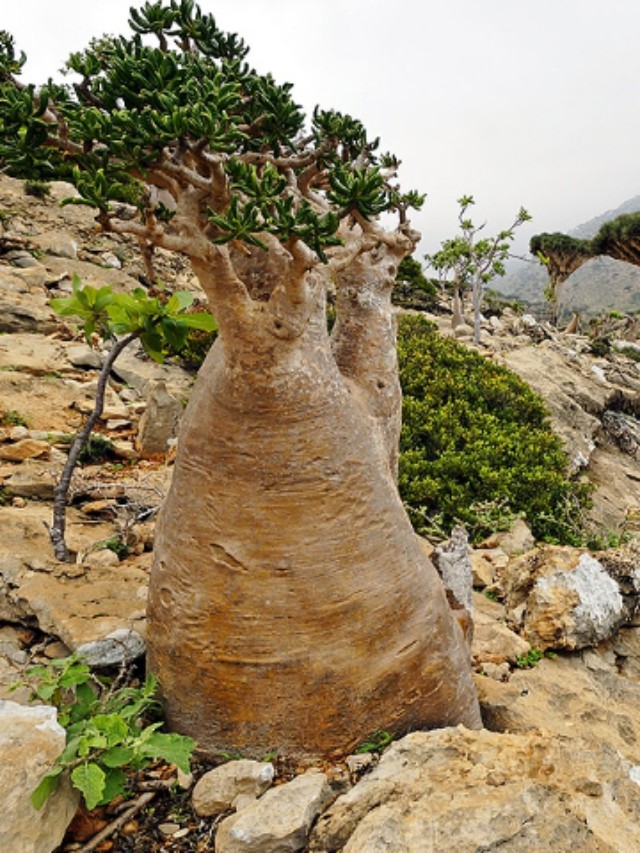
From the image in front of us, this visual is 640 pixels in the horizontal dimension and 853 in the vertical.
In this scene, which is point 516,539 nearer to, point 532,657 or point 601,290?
point 532,657

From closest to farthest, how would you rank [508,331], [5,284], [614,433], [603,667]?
[603,667] < [5,284] < [614,433] < [508,331]

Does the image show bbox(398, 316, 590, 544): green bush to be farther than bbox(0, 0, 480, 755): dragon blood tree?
Yes

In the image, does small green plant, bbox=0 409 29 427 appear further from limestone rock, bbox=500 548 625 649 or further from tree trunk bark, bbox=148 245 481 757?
limestone rock, bbox=500 548 625 649

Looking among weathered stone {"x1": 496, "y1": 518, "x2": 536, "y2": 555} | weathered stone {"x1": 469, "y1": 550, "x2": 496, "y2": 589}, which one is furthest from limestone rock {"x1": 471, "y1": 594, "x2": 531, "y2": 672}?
weathered stone {"x1": 496, "y1": 518, "x2": 536, "y2": 555}

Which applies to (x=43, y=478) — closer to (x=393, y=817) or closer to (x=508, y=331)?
(x=393, y=817)

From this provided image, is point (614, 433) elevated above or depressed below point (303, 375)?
below

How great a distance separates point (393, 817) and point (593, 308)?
243ft

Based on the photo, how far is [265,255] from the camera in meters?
2.30

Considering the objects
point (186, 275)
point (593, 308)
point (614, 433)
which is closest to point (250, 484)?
point (614, 433)

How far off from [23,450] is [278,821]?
4.07 m

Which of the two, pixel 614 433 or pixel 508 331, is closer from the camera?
pixel 614 433

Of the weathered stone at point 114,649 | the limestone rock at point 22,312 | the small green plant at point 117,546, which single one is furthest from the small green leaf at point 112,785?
the limestone rock at point 22,312

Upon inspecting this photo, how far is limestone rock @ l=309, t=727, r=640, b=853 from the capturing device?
1.53 m

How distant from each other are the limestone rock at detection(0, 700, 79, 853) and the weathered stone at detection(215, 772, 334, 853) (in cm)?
50
